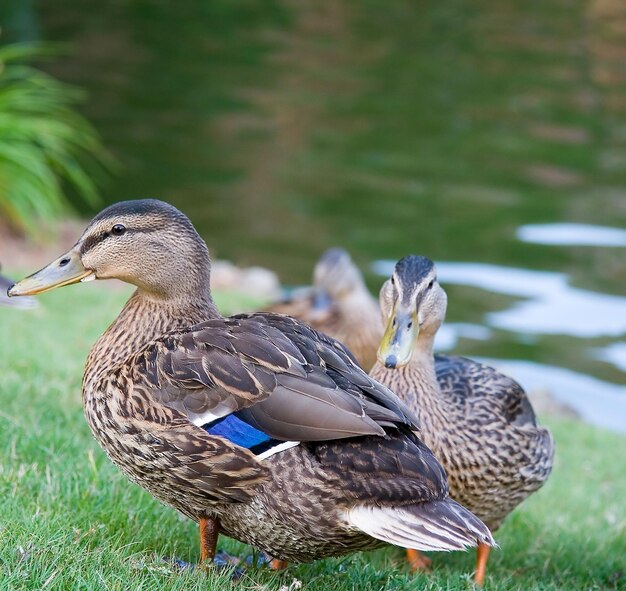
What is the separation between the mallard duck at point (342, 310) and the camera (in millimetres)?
7367

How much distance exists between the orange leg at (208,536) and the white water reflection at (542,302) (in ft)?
26.5

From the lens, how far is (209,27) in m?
22.9

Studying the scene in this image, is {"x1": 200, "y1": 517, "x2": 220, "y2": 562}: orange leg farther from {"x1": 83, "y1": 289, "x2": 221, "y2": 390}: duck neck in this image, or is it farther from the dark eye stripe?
the dark eye stripe

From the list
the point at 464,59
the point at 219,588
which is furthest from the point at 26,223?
the point at 464,59

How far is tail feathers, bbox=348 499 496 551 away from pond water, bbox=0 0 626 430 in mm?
6931

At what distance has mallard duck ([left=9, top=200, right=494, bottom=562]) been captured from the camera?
303cm

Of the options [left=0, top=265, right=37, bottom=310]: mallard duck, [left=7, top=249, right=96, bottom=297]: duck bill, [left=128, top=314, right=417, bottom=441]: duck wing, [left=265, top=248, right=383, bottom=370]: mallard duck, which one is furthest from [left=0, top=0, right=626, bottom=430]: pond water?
[left=7, top=249, right=96, bottom=297]: duck bill

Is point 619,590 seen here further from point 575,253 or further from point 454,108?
point 454,108

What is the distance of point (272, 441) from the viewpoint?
308 centimetres

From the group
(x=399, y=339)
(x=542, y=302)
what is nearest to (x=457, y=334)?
(x=542, y=302)

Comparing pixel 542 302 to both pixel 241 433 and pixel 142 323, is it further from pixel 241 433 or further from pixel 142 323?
pixel 241 433

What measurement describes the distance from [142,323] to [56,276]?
1.02 feet

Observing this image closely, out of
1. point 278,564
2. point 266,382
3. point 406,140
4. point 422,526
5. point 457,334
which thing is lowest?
point 457,334

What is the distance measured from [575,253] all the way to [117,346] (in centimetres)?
1013
